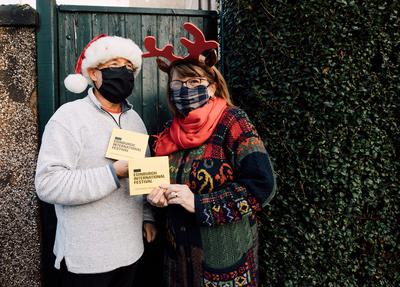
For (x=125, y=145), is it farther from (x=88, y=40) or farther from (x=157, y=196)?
(x=88, y=40)

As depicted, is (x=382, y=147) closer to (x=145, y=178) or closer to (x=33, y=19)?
(x=145, y=178)

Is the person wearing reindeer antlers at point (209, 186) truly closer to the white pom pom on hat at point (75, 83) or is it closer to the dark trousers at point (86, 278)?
the dark trousers at point (86, 278)

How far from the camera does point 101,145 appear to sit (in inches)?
69.5

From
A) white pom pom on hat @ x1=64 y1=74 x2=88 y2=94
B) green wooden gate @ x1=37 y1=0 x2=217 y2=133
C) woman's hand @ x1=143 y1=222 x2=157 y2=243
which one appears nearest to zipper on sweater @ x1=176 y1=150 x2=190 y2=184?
woman's hand @ x1=143 y1=222 x2=157 y2=243

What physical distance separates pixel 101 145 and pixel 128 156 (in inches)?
6.3

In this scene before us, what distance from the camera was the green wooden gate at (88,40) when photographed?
245 cm

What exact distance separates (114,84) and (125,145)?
0.36 m

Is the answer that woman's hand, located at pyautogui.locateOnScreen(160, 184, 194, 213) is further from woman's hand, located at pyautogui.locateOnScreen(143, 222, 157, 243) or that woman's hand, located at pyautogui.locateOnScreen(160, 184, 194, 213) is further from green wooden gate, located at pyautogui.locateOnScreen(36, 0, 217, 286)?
green wooden gate, located at pyautogui.locateOnScreen(36, 0, 217, 286)

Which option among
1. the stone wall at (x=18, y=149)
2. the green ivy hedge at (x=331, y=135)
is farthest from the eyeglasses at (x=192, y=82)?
the stone wall at (x=18, y=149)

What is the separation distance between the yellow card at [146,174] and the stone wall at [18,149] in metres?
1.21

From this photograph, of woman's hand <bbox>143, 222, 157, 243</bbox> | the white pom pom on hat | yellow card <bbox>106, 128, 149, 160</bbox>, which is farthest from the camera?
woman's hand <bbox>143, 222, 157, 243</bbox>

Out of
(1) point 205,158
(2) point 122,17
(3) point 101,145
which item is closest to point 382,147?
(1) point 205,158

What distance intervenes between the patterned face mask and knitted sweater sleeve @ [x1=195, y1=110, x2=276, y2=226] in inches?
13.3

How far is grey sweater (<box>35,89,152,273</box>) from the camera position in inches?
64.2
